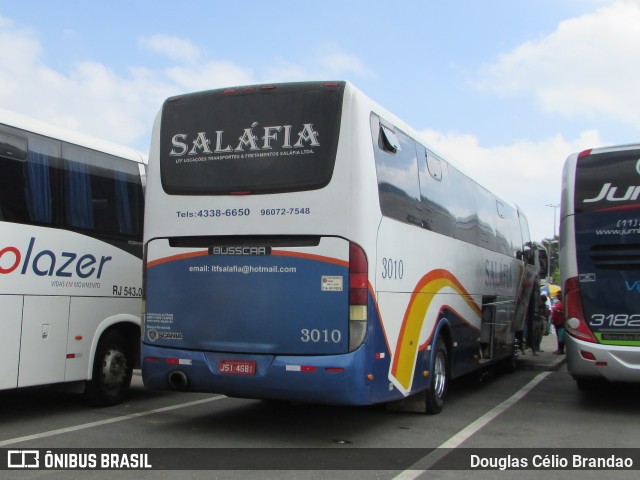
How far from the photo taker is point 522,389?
12.5 metres

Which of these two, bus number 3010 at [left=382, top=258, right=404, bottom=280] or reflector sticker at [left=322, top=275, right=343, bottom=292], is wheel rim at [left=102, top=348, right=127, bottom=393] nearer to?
reflector sticker at [left=322, top=275, right=343, bottom=292]

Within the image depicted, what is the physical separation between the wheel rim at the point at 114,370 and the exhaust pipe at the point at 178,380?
2196 mm

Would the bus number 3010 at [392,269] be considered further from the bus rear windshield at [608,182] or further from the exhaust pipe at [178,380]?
the bus rear windshield at [608,182]

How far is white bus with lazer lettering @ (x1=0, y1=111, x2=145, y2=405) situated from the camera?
8.01 meters

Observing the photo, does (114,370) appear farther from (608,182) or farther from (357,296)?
(608,182)

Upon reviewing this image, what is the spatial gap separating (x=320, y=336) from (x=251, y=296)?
2.76ft

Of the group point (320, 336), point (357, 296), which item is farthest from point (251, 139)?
point (320, 336)

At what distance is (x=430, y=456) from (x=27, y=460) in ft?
12.1

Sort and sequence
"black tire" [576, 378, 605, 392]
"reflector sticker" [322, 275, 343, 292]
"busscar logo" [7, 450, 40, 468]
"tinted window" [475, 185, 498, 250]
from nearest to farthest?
"busscar logo" [7, 450, 40, 468] → "reflector sticker" [322, 275, 343, 292] → "black tire" [576, 378, 605, 392] → "tinted window" [475, 185, 498, 250]

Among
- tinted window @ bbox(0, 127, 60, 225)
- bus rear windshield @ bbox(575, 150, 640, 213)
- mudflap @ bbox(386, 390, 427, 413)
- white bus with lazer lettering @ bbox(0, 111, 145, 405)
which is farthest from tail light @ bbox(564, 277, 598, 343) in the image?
tinted window @ bbox(0, 127, 60, 225)

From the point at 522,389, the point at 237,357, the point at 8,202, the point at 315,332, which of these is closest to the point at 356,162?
the point at 315,332

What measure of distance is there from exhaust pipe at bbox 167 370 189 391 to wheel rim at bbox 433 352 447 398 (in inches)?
128

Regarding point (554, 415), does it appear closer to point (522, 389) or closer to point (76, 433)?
point (522, 389)

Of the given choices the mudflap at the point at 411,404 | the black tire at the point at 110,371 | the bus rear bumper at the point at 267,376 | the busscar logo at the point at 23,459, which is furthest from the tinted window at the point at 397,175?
the black tire at the point at 110,371
